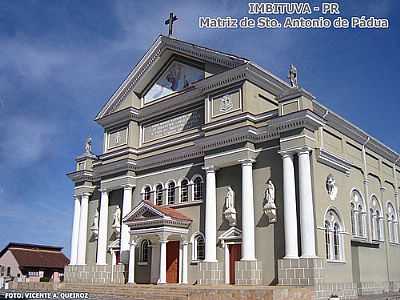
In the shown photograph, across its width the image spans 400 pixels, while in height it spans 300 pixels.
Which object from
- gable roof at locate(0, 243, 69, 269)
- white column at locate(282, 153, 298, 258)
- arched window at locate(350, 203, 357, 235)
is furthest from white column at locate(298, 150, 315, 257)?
gable roof at locate(0, 243, 69, 269)

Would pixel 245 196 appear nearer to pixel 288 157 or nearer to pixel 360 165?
pixel 288 157

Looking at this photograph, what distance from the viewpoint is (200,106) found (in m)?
26.0

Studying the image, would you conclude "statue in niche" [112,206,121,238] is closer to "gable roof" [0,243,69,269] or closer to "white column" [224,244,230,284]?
"white column" [224,244,230,284]

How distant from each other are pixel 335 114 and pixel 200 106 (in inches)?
277

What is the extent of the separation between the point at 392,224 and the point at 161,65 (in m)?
17.0

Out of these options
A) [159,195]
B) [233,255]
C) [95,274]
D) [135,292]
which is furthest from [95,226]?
[233,255]

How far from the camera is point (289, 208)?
791 inches

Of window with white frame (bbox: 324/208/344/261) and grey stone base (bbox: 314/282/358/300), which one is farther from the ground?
window with white frame (bbox: 324/208/344/261)

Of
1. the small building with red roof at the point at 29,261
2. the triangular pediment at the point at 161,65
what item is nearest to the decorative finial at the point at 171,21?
the triangular pediment at the point at 161,65

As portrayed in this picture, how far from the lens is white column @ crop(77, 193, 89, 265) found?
96.4ft

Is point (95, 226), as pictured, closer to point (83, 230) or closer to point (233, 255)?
point (83, 230)

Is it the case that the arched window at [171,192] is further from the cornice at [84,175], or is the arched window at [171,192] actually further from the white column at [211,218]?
the cornice at [84,175]

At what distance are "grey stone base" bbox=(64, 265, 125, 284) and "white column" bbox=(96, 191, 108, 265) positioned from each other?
1.87 ft

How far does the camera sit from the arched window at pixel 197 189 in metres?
24.6
